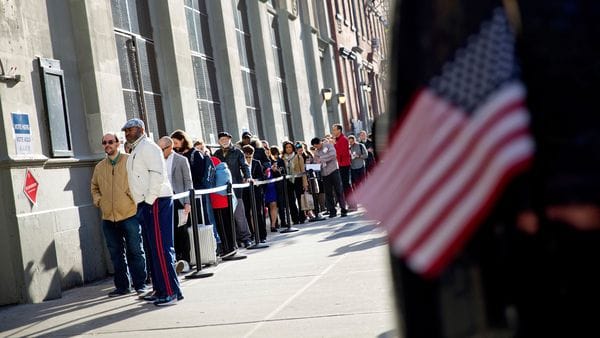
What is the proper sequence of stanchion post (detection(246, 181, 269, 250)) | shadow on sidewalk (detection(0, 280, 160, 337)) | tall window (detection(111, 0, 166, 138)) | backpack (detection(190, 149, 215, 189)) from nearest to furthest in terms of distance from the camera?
1. shadow on sidewalk (detection(0, 280, 160, 337))
2. backpack (detection(190, 149, 215, 189))
3. stanchion post (detection(246, 181, 269, 250))
4. tall window (detection(111, 0, 166, 138))

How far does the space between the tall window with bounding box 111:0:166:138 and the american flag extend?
13.8m

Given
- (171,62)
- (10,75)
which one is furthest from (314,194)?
(10,75)

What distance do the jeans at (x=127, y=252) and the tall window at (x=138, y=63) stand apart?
196 inches

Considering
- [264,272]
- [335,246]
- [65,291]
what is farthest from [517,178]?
[335,246]

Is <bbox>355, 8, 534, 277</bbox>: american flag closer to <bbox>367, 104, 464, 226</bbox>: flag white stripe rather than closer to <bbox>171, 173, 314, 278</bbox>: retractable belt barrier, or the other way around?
<bbox>367, 104, 464, 226</bbox>: flag white stripe

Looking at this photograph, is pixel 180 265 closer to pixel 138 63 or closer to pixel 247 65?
pixel 138 63

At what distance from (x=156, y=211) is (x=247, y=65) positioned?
15.7 meters

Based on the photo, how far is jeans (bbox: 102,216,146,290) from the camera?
10.2m

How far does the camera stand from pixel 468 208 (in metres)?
1.36

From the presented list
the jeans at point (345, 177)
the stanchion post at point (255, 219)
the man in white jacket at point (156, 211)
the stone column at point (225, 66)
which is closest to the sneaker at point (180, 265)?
the man in white jacket at point (156, 211)

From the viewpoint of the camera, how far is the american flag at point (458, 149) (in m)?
1.34

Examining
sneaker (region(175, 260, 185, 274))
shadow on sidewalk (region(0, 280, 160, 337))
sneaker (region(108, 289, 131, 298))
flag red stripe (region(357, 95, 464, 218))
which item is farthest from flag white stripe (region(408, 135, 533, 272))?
sneaker (region(175, 260, 185, 274))

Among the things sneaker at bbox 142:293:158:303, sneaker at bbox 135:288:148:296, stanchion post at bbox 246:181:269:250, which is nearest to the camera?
sneaker at bbox 142:293:158:303

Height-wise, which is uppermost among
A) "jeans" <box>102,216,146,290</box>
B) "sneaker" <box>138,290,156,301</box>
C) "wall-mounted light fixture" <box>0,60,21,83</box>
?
"wall-mounted light fixture" <box>0,60,21,83</box>
